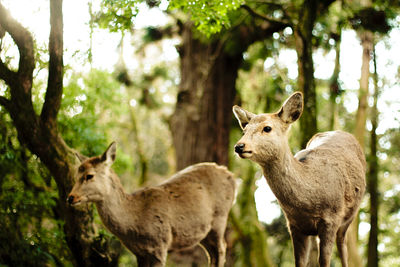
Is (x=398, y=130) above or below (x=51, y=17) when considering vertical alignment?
below

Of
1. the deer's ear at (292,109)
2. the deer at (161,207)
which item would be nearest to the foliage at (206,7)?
the deer's ear at (292,109)

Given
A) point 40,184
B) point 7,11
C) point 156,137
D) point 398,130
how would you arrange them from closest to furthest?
point 7,11
point 40,184
point 398,130
point 156,137

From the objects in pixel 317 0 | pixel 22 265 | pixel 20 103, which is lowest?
pixel 22 265

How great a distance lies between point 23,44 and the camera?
5828mm

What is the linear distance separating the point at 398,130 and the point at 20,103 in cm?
1033

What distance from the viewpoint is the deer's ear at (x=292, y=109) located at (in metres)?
4.74

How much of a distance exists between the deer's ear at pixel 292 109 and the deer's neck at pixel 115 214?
2.27m

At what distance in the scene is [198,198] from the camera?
643cm

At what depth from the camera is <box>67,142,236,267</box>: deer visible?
557 centimetres

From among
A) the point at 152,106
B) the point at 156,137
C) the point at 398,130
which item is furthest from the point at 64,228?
the point at 156,137

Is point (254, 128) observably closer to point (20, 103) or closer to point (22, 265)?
point (20, 103)

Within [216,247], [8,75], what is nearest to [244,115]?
[216,247]

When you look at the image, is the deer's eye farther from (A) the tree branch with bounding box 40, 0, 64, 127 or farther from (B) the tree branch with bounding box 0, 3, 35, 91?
(B) the tree branch with bounding box 0, 3, 35, 91

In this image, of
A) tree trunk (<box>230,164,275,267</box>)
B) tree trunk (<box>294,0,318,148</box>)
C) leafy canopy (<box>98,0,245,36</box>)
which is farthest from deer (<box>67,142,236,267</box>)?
tree trunk (<box>230,164,275,267</box>)
